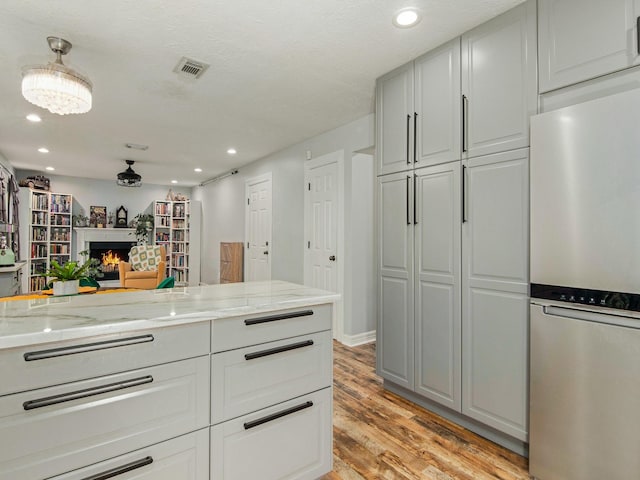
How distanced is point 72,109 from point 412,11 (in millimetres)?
2135

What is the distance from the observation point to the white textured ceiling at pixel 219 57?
1.97m

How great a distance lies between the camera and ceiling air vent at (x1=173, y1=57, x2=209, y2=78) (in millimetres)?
2537

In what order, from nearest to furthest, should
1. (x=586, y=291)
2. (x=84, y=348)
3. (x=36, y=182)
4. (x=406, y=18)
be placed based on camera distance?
(x=84, y=348), (x=586, y=291), (x=406, y=18), (x=36, y=182)

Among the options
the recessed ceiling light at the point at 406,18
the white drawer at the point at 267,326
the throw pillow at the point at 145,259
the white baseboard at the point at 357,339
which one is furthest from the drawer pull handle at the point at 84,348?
the throw pillow at the point at 145,259

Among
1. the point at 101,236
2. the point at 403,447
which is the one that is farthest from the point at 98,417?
the point at 101,236

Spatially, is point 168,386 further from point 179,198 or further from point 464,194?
point 179,198

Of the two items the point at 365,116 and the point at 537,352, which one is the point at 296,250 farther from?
the point at 537,352

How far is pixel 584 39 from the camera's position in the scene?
164 cm

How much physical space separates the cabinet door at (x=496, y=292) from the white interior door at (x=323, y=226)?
2.05 m

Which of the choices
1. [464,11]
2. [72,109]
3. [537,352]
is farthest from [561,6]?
[72,109]

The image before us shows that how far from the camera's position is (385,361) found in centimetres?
267

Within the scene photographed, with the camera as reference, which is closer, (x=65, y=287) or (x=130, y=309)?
(x=130, y=309)

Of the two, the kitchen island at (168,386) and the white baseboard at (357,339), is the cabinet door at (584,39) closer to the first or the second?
the kitchen island at (168,386)

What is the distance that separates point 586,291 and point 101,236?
8763mm
